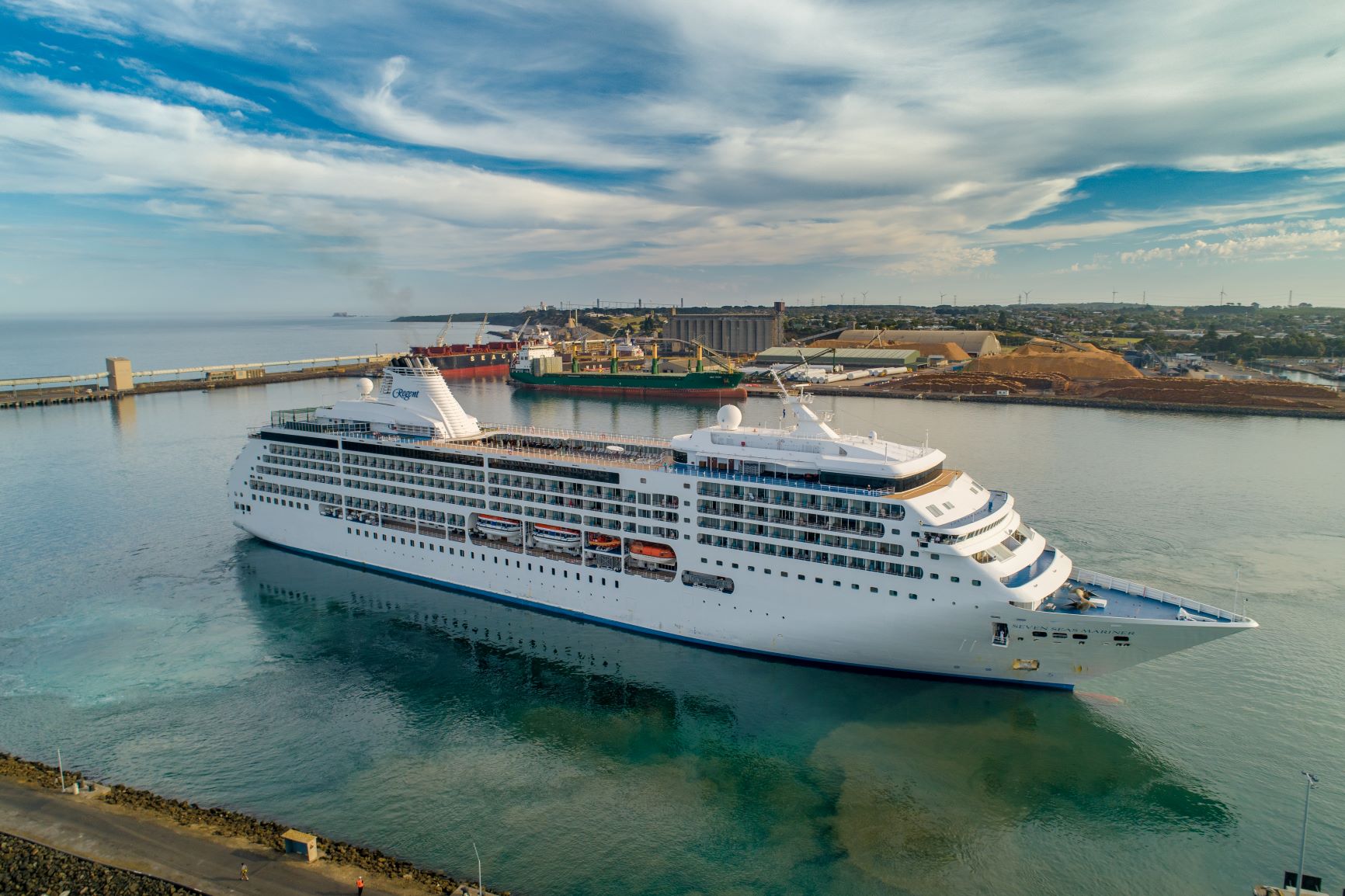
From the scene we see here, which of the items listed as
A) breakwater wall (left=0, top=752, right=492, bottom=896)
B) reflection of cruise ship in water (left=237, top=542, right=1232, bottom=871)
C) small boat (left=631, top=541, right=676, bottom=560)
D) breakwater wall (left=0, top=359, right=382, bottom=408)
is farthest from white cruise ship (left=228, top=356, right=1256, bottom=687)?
breakwater wall (left=0, top=359, right=382, bottom=408)

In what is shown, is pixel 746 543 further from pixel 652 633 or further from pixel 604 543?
pixel 604 543

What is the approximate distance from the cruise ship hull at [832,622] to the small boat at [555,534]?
0.68 m

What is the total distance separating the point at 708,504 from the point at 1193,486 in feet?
107

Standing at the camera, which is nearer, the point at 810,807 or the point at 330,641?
the point at 810,807

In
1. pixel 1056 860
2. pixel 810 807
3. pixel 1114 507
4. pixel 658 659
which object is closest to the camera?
pixel 1056 860

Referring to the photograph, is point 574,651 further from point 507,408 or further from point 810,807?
point 507,408

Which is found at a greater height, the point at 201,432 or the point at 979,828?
the point at 201,432

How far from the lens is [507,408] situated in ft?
244

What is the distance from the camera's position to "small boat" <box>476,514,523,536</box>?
83.3 ft

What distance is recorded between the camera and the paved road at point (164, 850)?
42.4 ft

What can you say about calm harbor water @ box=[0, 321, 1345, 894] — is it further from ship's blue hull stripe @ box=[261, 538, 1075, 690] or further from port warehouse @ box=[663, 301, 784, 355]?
port warehouse @ box=[663, 301, 784, 355]

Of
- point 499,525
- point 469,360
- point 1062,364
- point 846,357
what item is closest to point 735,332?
point 846,357

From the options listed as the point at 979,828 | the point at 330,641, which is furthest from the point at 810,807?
the point at 330,641

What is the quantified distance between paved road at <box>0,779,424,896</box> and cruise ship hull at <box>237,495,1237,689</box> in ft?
35.1
